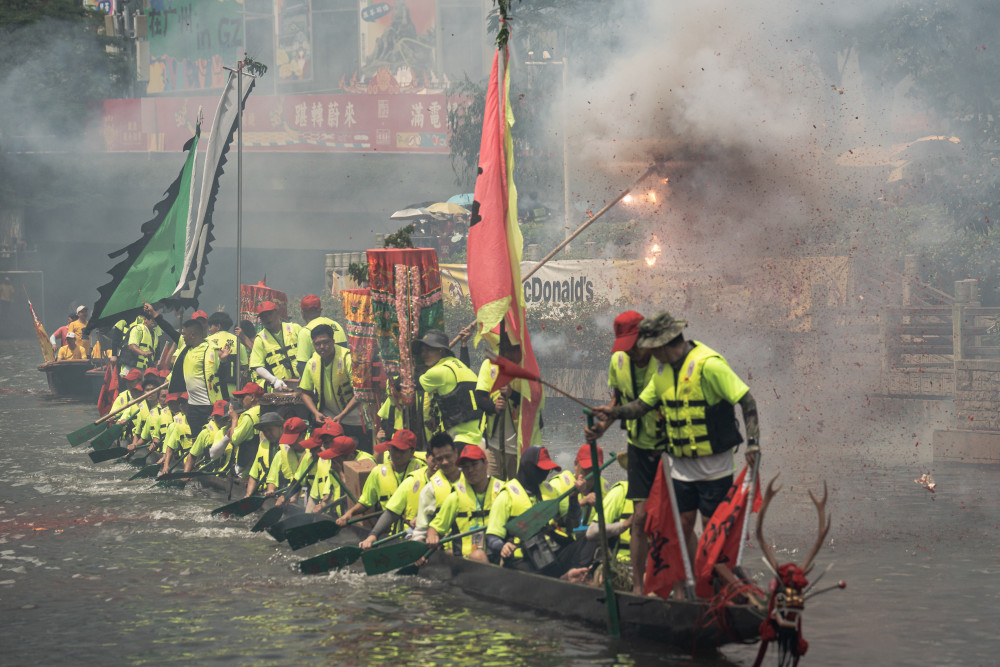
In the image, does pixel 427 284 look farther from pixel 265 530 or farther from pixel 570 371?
pixel 570 371

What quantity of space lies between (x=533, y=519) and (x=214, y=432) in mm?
6973

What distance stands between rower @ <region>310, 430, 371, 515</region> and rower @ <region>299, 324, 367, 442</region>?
3.31ft

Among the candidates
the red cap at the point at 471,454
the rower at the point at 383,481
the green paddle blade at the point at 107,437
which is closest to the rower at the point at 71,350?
the green paddle blade at the point at 107,437

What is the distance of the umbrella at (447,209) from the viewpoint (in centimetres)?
2803

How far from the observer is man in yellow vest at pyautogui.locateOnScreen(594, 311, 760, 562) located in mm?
7453

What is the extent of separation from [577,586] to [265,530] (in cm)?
518

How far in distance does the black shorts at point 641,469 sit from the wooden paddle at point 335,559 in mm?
2704

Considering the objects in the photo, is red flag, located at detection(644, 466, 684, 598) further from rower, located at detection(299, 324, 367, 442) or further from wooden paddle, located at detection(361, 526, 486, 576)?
rower, located at detection(299, 324, 367, 442)

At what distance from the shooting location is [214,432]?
14.8 metres

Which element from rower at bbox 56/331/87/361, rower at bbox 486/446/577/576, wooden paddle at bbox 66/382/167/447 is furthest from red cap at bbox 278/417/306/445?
rower at bbox 56/331/87/361

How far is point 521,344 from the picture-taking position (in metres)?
10.3

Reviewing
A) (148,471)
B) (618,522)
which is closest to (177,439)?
(148,471)

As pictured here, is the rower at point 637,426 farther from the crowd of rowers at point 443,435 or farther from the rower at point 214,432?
the rower at point 214,432

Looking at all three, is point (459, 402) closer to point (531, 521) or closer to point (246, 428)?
point (531, 521)
